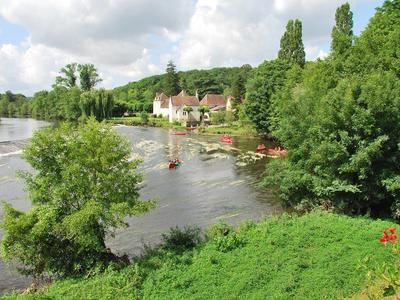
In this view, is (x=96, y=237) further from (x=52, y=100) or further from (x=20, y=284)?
(x=52, y=100)

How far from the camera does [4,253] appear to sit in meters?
16.1

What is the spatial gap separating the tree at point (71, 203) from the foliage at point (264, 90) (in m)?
48.2

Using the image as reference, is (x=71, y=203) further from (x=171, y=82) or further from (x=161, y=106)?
(x=171, y=82)

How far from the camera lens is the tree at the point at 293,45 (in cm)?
6781

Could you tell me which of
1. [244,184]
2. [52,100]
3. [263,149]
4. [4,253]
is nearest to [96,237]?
[4,253]

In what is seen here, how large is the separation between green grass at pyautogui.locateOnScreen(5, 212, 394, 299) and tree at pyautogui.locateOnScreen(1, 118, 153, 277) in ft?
4.86

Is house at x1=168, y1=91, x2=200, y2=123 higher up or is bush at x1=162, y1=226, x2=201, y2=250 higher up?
house at x1=168, y1=91, x2=200, y2=123

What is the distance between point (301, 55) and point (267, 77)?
7.83 metres

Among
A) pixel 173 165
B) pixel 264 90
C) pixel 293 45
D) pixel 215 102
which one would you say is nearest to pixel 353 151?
pixel 173 165

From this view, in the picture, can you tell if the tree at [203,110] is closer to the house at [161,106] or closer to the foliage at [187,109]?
the foliage at [187,109]

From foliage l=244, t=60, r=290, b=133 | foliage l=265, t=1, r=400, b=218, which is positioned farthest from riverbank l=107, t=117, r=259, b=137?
foliage l=265, t=1, r=400, b=218

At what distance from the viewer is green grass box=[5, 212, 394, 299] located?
48.2 ft

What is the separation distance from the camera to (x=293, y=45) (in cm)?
6844

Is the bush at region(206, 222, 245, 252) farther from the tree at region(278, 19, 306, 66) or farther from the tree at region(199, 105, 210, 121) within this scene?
the tree at region(199, 105, 210, 121)
